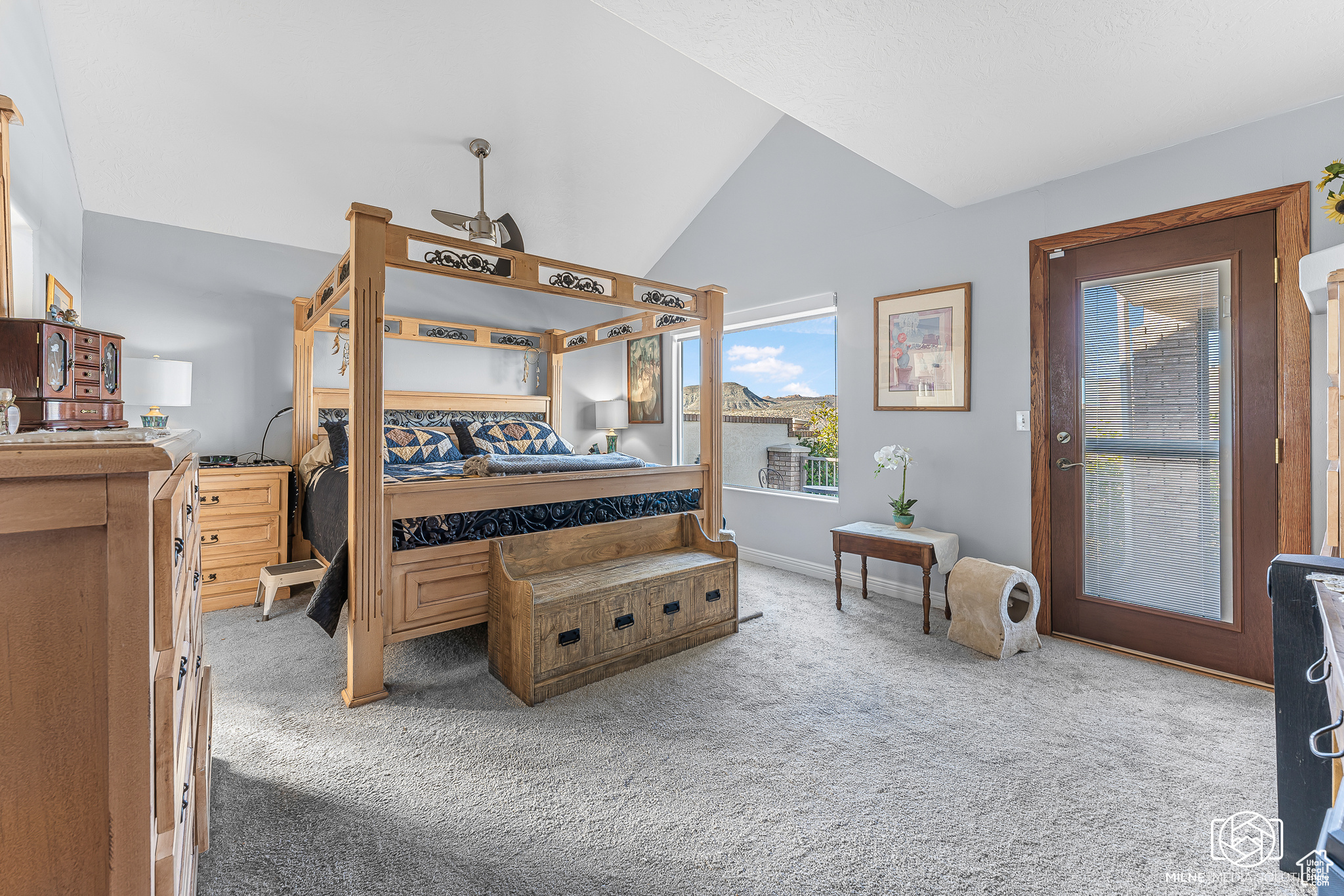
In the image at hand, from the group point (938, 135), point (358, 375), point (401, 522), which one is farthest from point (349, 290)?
point (938, 135)

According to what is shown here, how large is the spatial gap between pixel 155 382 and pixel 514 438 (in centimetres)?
209

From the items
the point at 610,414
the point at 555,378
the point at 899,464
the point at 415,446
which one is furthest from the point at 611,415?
the point at 899,464

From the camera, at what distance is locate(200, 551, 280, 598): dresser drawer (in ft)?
11.0

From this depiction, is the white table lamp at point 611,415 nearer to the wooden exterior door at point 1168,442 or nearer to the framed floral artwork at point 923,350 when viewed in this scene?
the framed floral artwork at point 923,350

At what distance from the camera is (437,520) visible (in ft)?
8.09

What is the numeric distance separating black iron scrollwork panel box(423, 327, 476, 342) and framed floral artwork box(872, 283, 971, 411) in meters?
3.16

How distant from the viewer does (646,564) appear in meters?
2.82

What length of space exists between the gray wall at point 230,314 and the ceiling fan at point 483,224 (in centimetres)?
104

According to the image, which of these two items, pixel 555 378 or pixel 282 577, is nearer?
pixel 282 577

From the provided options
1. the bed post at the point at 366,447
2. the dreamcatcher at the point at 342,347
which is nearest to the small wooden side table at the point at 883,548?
the bed post at the point at 366,447

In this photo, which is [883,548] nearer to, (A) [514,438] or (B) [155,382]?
(A) [514,438]

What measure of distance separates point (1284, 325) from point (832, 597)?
2431mm

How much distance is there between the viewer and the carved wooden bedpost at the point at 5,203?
1634 mm

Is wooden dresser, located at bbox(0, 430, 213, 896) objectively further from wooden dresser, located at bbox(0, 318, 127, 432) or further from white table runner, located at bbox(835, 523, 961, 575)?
white table runner, located at bbox(835, 523, 961, 575)
